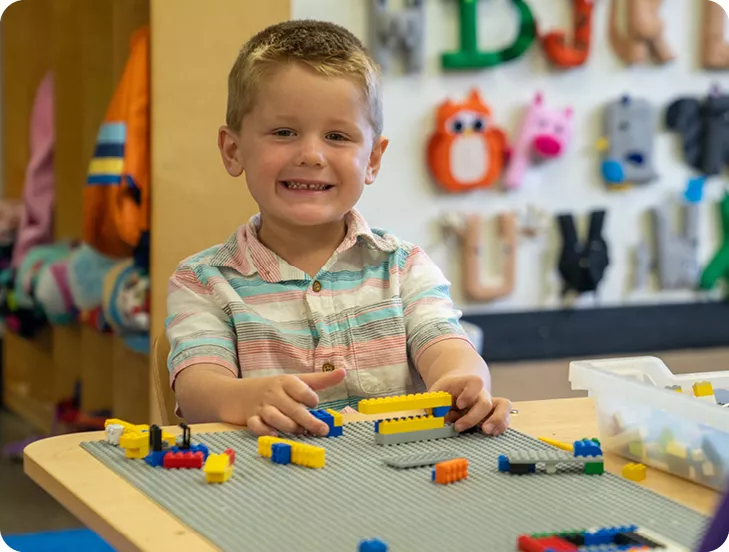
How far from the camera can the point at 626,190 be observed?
2697 mm

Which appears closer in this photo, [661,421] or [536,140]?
[661,421]

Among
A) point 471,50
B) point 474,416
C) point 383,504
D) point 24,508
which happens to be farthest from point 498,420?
point 24,508

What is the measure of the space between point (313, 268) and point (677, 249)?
1644 millimetres

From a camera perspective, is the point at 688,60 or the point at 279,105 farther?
the point at 688,60

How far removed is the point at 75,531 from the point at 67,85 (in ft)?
3.85

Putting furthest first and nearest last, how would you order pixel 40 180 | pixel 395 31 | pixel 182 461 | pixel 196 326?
1. pixel 40 180
2. pixel 395 31
3. pixel 196 326
4. pixel 182 461

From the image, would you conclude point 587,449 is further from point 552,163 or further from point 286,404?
point 552,163

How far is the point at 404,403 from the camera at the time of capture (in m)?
0.99

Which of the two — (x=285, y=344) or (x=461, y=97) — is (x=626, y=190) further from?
(x=285, y=344)

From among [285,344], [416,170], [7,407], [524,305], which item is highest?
[416,170]

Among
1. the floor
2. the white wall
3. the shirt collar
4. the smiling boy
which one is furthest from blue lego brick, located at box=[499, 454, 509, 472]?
the white wall

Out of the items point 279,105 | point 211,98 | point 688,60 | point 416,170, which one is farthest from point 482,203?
point 279,105

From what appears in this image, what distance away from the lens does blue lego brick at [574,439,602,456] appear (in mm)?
890

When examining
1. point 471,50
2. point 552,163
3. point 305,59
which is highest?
point 471,50
